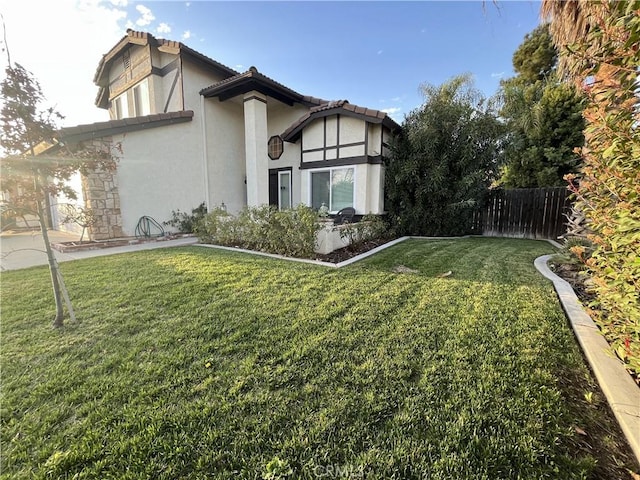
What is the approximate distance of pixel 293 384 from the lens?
2.19 meters

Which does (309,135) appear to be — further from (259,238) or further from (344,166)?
(259,238)

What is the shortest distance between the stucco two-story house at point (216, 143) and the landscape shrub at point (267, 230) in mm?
2340

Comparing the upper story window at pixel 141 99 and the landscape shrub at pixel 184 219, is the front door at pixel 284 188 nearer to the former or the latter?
the landscape shrub at pixel 184 219

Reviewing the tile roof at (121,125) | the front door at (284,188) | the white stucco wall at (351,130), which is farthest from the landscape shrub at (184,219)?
the white stucco wall at (351,130)

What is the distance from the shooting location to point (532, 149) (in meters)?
11.8

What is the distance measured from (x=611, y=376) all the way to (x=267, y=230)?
6.29 m

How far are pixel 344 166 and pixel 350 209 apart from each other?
1.62 m

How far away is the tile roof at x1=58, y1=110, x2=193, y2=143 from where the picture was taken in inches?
320

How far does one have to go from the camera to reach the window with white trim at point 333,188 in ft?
31.9

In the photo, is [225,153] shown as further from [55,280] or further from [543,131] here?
[543,131]

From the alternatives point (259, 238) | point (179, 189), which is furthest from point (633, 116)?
point (179, 189)

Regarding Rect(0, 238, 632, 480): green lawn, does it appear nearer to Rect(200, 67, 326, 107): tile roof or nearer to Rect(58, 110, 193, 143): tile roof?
Rect(58, 110, 193, 143): tile roof
